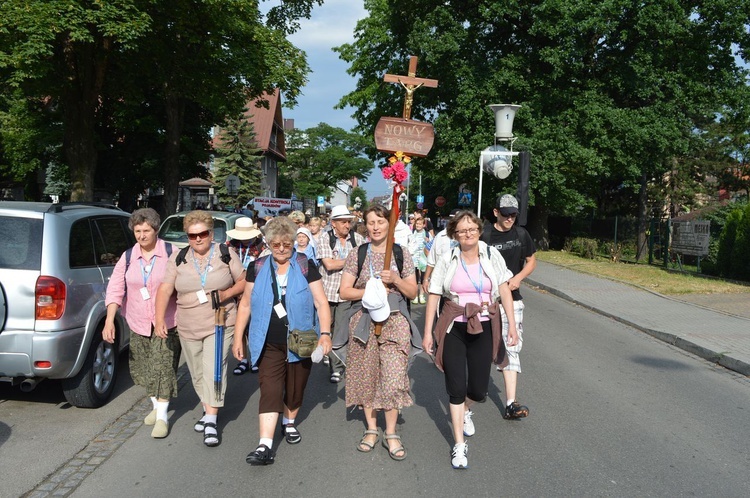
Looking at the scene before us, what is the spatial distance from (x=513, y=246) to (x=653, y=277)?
13690mm

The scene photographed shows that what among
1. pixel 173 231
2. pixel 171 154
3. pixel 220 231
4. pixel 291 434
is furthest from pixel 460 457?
pixel 171 154

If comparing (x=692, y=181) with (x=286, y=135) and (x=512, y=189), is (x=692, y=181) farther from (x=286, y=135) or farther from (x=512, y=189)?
(x=286, y=135)

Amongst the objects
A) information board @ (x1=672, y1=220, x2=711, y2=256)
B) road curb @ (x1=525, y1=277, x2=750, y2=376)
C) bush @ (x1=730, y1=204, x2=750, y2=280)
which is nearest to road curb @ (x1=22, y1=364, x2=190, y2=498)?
road curb @ (x1=525, y1=277, x2=750, y2=376)

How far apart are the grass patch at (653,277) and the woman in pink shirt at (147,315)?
12.3 meters

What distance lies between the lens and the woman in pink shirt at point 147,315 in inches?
201

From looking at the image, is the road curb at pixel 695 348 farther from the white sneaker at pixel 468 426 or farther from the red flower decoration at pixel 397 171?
the red flower decoration at pixel 397 171

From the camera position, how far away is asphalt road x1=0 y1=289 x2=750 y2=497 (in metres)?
4.11

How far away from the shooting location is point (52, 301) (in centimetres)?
513

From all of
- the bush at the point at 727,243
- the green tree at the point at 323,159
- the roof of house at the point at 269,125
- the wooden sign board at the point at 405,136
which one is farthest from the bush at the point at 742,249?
the green tree at the point at 323,159

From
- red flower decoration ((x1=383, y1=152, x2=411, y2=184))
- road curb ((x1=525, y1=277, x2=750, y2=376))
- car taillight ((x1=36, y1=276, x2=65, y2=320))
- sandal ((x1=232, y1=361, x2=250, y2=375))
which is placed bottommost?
sandal ((x1=232, y1=361, x2=250, y2=375))

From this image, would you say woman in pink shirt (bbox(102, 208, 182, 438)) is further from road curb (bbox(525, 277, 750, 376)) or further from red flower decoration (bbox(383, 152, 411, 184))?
road curb (bbox(525, 277, 750, 376))

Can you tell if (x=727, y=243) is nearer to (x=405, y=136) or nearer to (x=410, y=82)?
(x=410, y=82)

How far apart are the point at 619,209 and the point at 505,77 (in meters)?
16.6

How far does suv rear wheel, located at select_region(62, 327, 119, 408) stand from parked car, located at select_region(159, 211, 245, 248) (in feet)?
17.1
